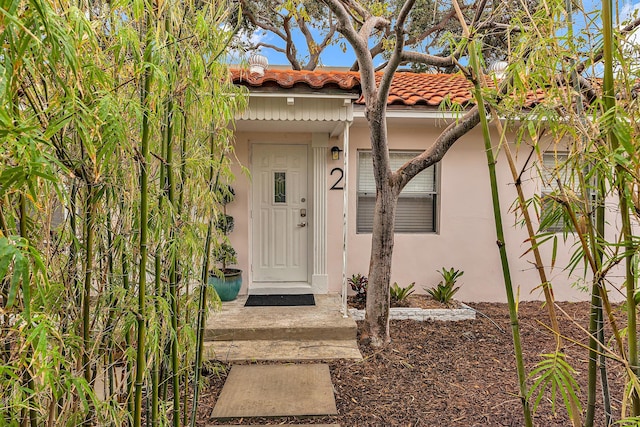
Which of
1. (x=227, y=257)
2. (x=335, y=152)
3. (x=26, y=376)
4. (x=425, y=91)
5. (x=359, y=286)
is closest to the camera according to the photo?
(x=26, y=376)

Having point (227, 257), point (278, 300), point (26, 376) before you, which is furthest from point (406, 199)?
point (26, 376)

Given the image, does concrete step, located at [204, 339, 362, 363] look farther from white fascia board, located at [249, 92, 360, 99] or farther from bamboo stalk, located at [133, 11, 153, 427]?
white fascia board, located at [249, 92, 360, 99]

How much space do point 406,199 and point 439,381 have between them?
125 inches

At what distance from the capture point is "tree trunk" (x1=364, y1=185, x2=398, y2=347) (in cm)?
398

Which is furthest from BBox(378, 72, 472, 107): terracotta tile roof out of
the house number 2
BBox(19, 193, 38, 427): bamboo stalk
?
BBox(19, 193, 38, 427): bamboo stalk

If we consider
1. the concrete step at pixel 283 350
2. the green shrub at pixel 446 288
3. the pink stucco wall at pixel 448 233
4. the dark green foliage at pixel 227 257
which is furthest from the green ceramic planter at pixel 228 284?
the green shrub at pixel 446 288

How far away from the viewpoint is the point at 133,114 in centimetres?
137

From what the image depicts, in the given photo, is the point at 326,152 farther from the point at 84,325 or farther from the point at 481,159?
the point at 84,325

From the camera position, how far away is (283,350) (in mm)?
3988

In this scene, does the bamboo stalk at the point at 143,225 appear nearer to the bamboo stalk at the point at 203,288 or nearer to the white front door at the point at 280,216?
the bamboo stalk at the point at 203,288

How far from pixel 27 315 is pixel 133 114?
0.77 meters

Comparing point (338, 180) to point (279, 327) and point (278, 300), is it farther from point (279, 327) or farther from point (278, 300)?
point (279, 327)

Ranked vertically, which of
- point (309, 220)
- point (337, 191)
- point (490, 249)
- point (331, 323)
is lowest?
point (331, 323)

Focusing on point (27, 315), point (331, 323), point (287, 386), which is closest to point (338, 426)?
point (287, 386)
